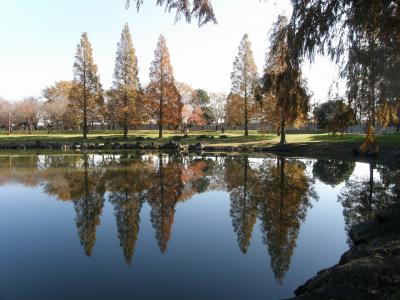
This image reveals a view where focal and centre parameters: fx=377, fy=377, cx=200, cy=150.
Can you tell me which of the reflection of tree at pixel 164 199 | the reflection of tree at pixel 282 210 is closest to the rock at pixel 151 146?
the reflection of tree at pixel 164 199

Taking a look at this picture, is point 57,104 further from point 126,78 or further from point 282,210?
point 282,210

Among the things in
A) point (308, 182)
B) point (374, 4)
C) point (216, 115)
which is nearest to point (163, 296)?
point (374, 4)

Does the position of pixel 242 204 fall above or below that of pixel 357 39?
below

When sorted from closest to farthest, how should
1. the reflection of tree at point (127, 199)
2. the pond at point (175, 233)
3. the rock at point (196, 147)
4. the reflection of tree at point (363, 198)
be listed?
1. the pond at point (175, 233)
2. the reflection of tree at point (127, 199)
3. the reflection of tree at point (363, 198)
4. the rock at point (196, 147)

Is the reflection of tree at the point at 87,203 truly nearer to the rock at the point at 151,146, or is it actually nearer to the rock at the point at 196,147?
the rock at the point at 196,147

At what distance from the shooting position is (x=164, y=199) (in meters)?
13.3

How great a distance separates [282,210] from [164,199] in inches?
164

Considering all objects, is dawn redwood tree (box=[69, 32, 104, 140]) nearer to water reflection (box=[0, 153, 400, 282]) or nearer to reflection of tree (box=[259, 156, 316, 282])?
water reflection (box=[0, 153, 400, 282])

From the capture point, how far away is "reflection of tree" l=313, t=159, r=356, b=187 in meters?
18.0

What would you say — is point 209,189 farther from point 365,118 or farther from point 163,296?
point 163,296

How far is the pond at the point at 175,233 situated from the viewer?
641 centimetres

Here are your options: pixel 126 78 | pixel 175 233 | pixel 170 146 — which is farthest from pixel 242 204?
pixel 126 78

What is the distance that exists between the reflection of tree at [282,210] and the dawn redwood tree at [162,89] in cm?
2866

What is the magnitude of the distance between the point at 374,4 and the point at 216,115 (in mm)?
81213
